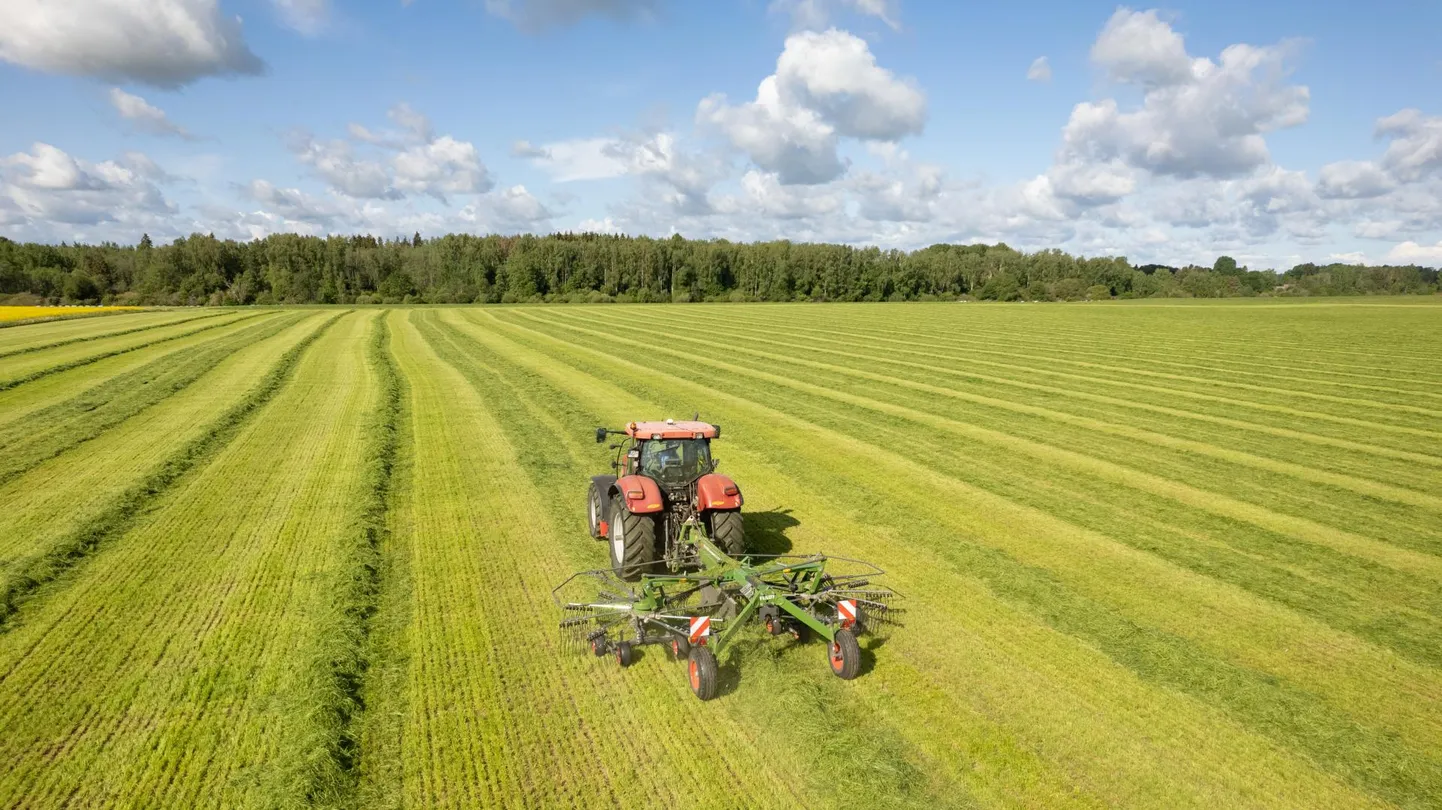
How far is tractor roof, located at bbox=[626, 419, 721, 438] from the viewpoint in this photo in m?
9.29

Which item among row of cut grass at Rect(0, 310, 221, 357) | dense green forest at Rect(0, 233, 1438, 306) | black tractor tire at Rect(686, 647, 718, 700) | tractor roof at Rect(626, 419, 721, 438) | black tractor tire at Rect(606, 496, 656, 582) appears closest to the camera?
black tractor tire at Rect(686, 647, 718, 700)

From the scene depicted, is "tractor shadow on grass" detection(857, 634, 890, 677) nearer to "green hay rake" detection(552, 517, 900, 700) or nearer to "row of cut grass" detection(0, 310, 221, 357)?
"green hay rake" detection(552, 517, 900, 700)

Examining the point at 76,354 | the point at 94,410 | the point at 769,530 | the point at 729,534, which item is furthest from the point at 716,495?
the point at 76,354

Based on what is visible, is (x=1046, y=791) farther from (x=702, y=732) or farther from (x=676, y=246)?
(x=676, y=246)

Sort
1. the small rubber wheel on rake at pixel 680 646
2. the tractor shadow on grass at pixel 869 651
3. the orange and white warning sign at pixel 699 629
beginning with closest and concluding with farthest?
the orange and white warning sign at pixel 699 629 < the small rubber wheel on rake at pixel 680 646 < the tractor shadow on grass at pixel 869 651

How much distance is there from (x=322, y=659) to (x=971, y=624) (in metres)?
6.75

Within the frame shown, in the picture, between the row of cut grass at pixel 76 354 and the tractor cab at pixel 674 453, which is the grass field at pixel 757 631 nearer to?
the tractor cab at pixel 674 453

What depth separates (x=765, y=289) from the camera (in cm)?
11894

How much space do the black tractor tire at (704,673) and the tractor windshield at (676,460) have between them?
296 cm

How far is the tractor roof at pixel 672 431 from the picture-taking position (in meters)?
9.29

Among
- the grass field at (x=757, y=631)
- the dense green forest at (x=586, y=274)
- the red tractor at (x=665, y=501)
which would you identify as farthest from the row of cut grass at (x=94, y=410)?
the dense green forest at (x=586, y=274)

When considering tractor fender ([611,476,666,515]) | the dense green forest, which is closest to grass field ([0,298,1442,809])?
tractor fender ([611,476,666,515])

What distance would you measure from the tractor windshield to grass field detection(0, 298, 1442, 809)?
1.65 metres

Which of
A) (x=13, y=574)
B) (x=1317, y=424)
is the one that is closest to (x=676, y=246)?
(x=1317, y=424)
